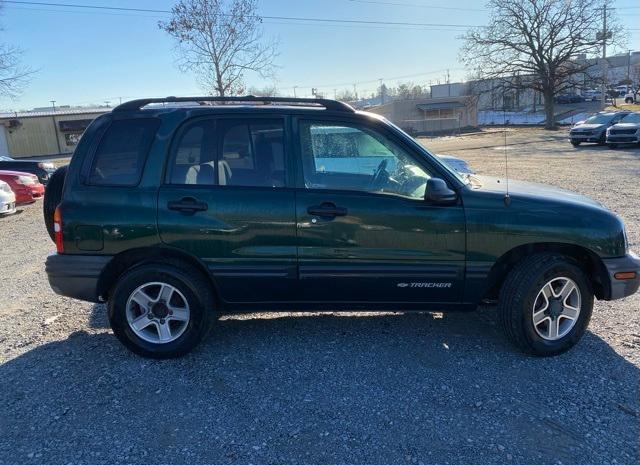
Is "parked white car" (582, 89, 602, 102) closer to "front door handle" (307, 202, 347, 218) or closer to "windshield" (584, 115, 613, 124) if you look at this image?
"windshield" (584, 115, 613, 124)

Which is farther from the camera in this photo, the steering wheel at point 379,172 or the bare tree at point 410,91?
the bare tree at point 410,91

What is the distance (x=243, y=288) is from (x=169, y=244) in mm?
651

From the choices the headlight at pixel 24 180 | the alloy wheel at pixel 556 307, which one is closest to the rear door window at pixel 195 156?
the alloy wheel at pixel 556 307

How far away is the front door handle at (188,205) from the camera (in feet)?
12.0

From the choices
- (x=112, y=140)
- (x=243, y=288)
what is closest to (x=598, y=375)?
(x=243, y=288)

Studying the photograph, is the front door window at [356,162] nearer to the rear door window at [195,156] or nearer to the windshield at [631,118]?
the rear door window at [195,156]

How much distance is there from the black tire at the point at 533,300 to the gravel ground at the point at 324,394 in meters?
0.13

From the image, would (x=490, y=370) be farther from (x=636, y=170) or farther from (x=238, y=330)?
(x=636, y=170)

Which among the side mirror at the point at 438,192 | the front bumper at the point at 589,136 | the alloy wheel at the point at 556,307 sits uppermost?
the side mirror at the point at 438,192

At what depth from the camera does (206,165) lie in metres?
3.76

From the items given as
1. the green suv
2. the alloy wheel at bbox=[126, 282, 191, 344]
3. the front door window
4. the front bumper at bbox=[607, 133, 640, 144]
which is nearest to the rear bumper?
the green suv

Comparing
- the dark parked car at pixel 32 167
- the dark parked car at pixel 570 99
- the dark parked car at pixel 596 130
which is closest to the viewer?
the dark parked car at pixel 32 167

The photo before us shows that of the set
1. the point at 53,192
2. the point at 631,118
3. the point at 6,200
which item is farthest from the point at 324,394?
the point at 631,118

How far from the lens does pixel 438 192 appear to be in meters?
3.53
